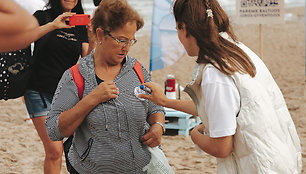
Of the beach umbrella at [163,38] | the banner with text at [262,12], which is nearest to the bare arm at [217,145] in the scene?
the beach umbrella at [163,38]

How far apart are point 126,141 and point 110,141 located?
9 centimetres

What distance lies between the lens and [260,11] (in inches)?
316

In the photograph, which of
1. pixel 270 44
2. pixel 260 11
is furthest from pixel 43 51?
pixel 270 44

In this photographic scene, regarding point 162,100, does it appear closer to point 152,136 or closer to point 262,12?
point 152,136

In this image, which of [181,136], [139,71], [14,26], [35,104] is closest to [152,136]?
[139,71]

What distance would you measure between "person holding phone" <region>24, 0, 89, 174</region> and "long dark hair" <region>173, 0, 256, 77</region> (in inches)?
68.7

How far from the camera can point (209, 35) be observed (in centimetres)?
196

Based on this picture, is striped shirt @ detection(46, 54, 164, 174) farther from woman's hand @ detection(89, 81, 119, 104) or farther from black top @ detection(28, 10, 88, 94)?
black top @ detection(28, 10, 88, 94)

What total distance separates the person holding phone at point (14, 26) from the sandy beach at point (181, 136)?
1.11 m

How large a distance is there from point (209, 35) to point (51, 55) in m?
1.98

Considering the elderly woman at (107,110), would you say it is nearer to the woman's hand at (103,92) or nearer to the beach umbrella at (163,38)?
the woman's hand at (103,92)

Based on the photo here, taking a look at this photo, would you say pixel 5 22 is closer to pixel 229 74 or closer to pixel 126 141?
pixel 229 74

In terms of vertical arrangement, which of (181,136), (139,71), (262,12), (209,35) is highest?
(209,35)

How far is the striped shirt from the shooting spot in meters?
2.34
